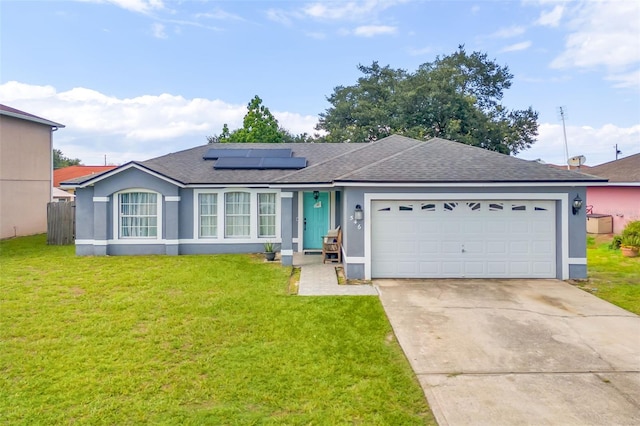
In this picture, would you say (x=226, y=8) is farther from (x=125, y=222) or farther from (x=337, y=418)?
(x=337, y=418)

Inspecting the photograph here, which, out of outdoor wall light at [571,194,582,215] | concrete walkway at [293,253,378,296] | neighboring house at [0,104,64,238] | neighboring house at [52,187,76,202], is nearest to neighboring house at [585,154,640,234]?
outdoor wall light at [571,194,582,215]

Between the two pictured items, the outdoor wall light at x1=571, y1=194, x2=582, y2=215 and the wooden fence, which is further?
the wooden fence

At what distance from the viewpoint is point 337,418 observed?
3631mm

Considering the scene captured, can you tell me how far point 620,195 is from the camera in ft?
→ 55.6

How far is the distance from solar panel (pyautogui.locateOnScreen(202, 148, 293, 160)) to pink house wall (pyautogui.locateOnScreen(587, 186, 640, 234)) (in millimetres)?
15485

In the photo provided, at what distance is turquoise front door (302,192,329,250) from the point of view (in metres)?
13.2

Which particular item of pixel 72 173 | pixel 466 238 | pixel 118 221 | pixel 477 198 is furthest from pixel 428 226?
pixel 72 173

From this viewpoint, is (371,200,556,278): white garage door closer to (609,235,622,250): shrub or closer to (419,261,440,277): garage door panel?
(419,261,440,277): garage door panel

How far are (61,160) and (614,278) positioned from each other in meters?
75.3

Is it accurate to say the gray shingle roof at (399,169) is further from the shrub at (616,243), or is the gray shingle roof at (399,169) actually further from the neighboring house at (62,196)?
the neighboring house at (62,196)

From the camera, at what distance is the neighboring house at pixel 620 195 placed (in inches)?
640

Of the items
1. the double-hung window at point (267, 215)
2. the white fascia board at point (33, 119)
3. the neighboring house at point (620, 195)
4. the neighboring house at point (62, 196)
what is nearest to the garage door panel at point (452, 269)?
the double-hung window at point (267, 215)

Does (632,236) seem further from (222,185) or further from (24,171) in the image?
(24,171)

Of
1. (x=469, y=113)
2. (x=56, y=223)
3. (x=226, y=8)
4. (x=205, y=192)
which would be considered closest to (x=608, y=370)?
(x=205, y=192)
